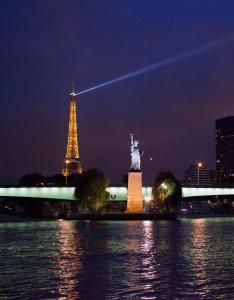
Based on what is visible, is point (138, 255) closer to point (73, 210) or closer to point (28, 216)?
point (73, 210)

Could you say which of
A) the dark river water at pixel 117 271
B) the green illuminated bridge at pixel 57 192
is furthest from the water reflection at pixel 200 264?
the green illuminated bridge at pixel 57 192

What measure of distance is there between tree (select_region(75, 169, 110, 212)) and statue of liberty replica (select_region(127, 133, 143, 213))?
11236mm

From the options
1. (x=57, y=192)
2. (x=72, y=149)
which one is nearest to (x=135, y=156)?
(x=57, y=192)

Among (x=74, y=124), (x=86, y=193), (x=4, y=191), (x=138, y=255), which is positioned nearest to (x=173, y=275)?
(x=138, y=255)

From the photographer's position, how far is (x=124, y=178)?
11556 cm

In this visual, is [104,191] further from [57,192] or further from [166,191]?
[57,192]

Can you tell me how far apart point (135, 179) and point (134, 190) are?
5.01ft

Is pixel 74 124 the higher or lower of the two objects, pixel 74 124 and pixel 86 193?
the higher

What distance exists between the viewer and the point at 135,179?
292ft

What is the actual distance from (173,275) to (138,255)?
840cm

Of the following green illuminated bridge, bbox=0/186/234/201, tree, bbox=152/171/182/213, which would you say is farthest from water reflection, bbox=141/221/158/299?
green illuminated bridge, bbox=0/186/234/201

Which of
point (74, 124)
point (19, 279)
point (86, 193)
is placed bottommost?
point (19, 279)

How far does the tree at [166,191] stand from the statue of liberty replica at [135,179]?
989 centimetres

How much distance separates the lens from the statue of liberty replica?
89062mm
